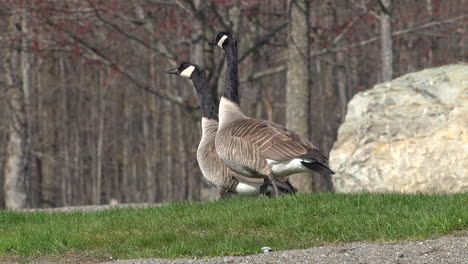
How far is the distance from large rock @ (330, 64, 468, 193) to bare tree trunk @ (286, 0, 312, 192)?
1736 mm

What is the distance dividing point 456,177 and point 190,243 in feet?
18.6

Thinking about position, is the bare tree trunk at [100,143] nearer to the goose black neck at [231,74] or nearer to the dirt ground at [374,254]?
the goose black neck at [231,74]

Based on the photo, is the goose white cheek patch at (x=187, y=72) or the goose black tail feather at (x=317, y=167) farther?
the goose white cheek patch at (x=187, y=72)

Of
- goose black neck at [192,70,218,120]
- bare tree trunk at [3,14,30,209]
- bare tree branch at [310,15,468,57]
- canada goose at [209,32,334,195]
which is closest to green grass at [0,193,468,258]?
canada goose at [209,32,334,195]

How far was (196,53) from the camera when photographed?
63.6 ft

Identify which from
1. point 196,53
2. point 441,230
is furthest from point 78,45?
point 441,230

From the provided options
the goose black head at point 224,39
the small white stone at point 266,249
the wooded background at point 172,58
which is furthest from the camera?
the wooded background at point 172,58

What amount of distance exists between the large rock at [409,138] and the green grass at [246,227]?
276cm

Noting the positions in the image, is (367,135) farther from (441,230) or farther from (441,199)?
(441,230)

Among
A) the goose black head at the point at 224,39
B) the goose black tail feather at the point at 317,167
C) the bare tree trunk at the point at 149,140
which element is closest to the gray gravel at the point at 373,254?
the goose black tail feather at the point at 317,167

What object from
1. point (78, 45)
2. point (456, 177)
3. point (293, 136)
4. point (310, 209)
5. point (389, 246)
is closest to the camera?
point (389, 246)

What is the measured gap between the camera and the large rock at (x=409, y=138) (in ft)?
44.4

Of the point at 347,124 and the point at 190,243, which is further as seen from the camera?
the point at 347,124

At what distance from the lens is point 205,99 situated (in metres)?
14.0
